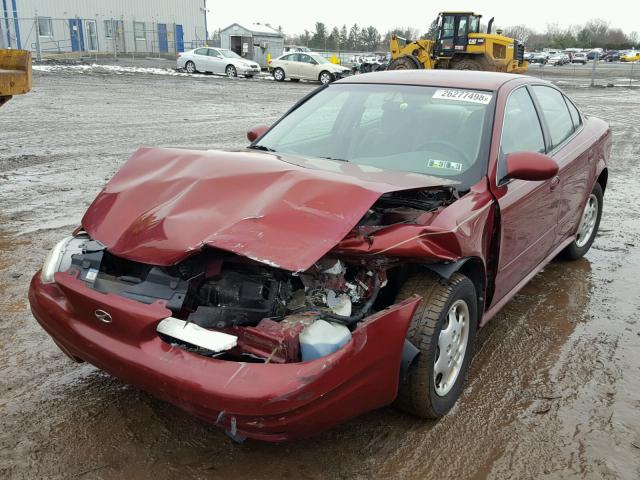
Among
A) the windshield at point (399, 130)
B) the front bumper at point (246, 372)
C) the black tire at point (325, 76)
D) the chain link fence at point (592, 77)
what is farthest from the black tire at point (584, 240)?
the chain link fence at point (592, 77)

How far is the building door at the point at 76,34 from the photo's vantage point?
131ft

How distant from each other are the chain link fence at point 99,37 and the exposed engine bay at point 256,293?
114 ft

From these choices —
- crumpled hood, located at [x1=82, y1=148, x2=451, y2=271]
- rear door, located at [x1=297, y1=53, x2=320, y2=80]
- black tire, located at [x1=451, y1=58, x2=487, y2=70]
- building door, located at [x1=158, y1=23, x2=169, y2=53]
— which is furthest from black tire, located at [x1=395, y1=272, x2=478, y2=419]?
building door, located at [x1=158, y1=23, x2=169, y2=53]

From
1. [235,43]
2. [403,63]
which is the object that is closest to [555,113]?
[403,63]

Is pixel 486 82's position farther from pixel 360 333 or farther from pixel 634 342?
→ pixel 360 333

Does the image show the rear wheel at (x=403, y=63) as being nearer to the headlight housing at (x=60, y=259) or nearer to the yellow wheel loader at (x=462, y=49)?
the yellow wheel loader at (x=462, y=49)

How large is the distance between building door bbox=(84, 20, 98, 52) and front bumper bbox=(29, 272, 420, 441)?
4359cm

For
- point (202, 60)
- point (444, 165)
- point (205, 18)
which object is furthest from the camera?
point (205, 18)

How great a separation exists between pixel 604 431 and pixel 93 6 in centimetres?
4518

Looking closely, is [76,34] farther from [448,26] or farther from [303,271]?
[303,271]

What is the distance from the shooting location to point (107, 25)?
42.3 meters

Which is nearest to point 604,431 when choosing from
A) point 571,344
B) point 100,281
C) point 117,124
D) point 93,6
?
point 571,344

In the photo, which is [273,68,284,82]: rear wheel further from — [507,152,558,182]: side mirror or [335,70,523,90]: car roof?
[507,152,558,182]: side mirror

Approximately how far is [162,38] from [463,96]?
151ft
